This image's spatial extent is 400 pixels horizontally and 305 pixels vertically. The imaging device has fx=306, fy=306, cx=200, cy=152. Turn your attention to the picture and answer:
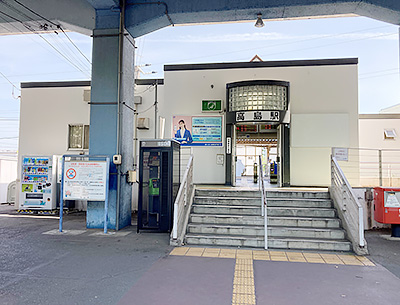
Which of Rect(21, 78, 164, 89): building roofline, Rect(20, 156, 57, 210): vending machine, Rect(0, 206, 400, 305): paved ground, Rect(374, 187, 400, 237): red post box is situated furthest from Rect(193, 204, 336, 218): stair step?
Rect(21, 78, 164, 89): building roofline

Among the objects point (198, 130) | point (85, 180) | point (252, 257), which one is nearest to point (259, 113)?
point (198, 130)

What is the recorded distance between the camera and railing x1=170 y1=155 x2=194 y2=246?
5.75 metres

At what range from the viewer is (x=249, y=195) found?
24.2 feet

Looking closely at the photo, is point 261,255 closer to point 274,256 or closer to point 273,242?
point 274,256

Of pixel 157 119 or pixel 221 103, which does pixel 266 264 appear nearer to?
pixel 221 103

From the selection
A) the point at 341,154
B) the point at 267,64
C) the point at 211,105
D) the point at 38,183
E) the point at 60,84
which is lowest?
the point at 38,183

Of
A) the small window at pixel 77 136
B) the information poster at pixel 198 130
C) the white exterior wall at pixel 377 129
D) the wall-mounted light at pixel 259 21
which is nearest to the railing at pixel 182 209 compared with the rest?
the information poster at pixel 198 130

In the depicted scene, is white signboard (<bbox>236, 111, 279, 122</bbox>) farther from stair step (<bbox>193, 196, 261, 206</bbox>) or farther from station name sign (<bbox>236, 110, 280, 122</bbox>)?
stair step (<bbox>193, 196, 261, 206</bbox>)

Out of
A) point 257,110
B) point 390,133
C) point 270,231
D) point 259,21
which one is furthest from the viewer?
point 390,133

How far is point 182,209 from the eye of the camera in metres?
6.32

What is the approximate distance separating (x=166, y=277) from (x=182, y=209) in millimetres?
2300

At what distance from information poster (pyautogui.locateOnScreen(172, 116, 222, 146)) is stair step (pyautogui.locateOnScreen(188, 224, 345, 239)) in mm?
4079

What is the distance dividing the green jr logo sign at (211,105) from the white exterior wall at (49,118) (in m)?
4.43

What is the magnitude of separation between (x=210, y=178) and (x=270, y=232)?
402 cm
